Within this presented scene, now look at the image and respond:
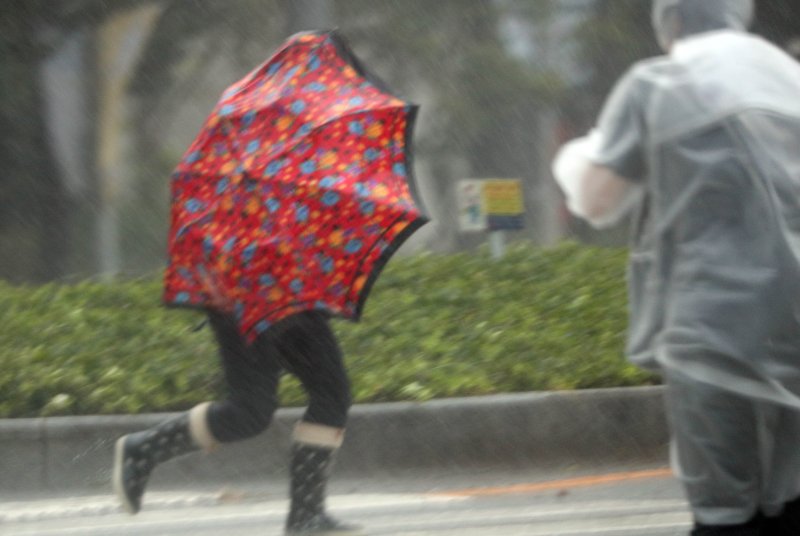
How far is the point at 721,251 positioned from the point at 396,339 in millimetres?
4737

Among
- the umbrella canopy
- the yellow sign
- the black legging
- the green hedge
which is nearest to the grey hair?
the umbrella canopy

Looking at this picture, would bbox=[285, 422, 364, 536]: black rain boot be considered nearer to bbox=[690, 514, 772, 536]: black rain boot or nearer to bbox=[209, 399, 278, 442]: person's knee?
bbox=[209, 399, 278, 442]: person's knee

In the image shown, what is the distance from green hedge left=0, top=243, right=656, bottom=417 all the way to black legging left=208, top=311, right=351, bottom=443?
2.00m

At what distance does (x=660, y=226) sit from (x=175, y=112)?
821cm

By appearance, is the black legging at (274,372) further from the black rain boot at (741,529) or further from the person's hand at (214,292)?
the black rain boot at (741,529)

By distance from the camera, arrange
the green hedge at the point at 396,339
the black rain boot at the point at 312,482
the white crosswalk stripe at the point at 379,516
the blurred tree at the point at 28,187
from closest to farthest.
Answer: the black rain boot at the point at 312,482 < the white crosswalk stripe at the point at 379,516 < the green hedge at the point at 396,339 < the blurred tree at the point at 28,187

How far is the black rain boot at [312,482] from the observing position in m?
4.87

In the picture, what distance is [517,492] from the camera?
6.45 m

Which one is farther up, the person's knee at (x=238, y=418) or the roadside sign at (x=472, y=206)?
the person's knee at (x=238, y=418)

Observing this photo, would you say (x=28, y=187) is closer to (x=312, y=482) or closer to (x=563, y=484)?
(x=563, y=484)

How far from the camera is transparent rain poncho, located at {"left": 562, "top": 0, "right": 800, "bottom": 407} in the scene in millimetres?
3291

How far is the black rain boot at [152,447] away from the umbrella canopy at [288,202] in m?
0.42

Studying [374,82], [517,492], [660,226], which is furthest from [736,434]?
[517,492]

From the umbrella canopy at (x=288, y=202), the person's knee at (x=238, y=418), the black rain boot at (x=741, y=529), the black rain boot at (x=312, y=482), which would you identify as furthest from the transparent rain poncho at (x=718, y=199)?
the person's knee at (x=238, y=418)
